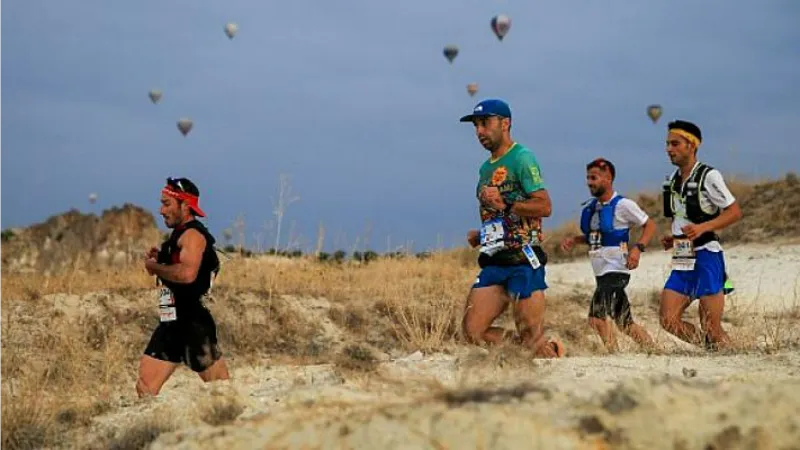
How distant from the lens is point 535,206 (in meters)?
8.02

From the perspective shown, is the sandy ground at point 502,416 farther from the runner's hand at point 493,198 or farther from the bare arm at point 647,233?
the bare arm at point 647,233

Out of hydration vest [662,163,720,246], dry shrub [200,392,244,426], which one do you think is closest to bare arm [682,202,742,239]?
hydration vest [662,163,720,246]

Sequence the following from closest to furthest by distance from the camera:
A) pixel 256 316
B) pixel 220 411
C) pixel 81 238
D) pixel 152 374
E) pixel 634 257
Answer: pixel 220 411, pixel 152 374, pixel 634 257, pixel 256 316, pixel 81 238

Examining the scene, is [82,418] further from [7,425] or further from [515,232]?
[515,232]

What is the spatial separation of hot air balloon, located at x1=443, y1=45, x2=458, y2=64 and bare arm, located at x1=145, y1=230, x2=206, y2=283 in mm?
38859

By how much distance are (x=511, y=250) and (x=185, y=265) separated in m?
2.23

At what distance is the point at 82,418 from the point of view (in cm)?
623

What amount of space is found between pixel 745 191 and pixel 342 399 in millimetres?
23467

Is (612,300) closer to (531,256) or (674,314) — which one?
(674,314)

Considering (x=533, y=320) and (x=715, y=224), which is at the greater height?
(x=715, y=224)

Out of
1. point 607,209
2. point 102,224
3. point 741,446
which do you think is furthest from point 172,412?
point 102,224

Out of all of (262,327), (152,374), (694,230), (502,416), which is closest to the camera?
(502,416)

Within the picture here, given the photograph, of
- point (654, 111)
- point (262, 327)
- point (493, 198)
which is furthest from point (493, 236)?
point (654, 111)

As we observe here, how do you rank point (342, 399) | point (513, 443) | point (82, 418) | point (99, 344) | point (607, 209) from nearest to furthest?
point (513, 443) → point (342, 399) → point (82, 418) → point (607, 209) → point (99, 344)
